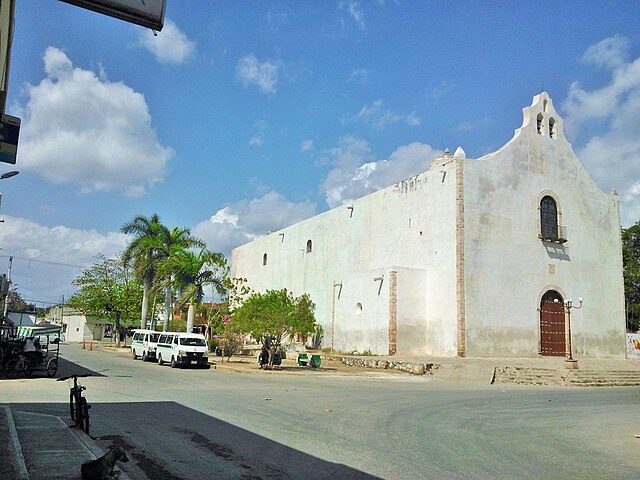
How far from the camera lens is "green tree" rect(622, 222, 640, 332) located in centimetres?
4977

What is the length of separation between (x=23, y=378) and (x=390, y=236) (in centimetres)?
2296

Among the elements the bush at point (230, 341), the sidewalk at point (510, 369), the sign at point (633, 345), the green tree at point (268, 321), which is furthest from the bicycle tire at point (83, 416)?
the sign at point (633, 345)

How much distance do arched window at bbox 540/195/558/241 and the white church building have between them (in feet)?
0.25

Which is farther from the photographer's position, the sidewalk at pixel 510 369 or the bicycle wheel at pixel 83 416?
the sidewalk at pixel 510 369

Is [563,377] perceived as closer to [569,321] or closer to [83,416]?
[569,321]

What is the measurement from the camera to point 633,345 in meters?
37.1

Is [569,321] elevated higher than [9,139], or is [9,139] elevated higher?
[9,139]

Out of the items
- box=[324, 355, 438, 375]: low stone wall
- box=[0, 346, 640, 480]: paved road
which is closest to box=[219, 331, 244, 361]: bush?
box=[324, 355, 438, 375]: low stone wall

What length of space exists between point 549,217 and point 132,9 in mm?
32932

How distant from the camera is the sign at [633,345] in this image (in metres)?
36.8

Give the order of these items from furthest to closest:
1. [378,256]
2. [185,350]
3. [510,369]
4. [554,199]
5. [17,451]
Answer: [378,256] → [554,199] → [185,350] → [510,369] → [17,451]

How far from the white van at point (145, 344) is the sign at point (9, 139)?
21096mm

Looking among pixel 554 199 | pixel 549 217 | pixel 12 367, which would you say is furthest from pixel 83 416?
pixel 554 199

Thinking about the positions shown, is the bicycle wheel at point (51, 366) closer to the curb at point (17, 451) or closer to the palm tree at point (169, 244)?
the curb at point (17, 451)
